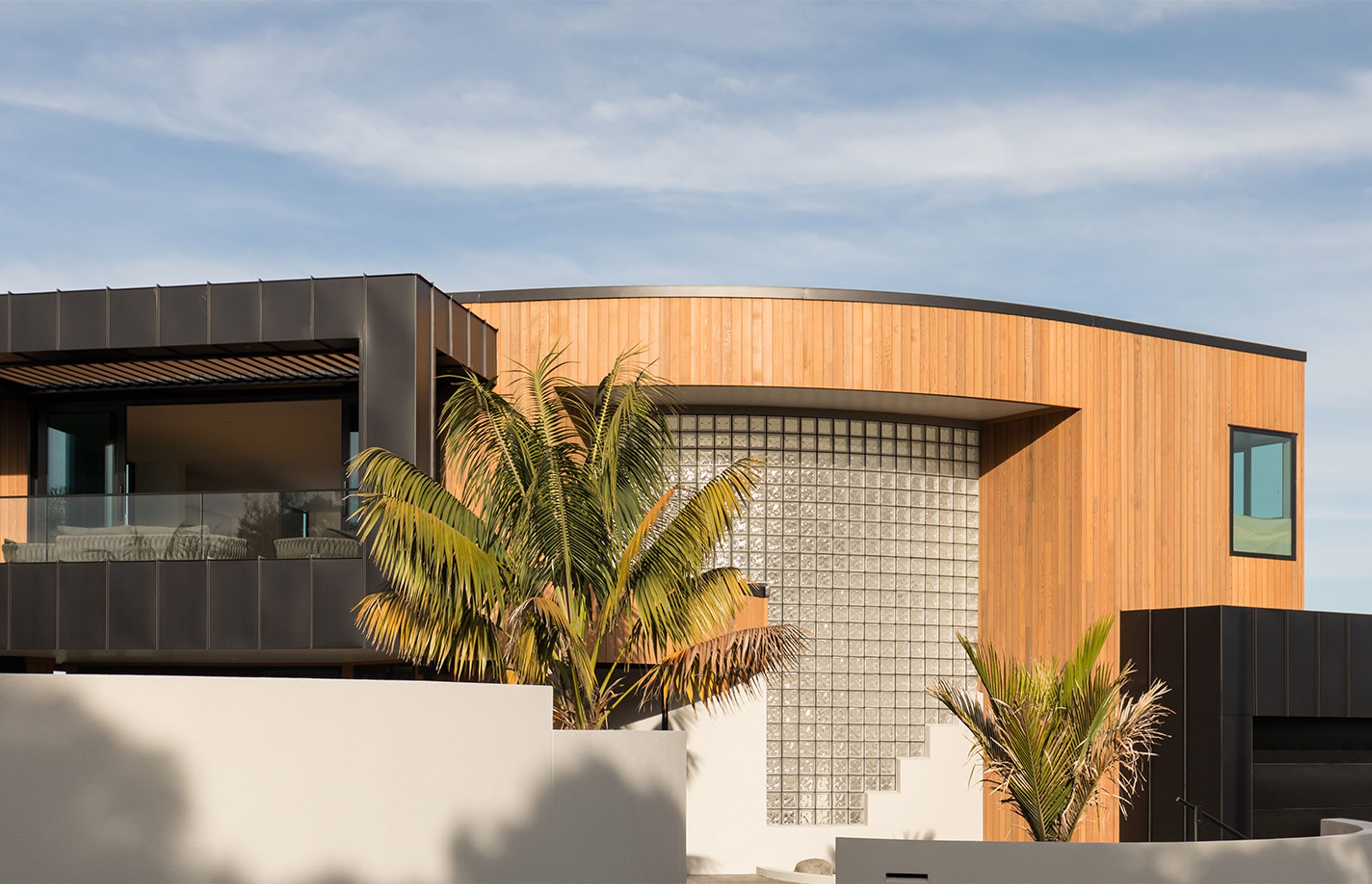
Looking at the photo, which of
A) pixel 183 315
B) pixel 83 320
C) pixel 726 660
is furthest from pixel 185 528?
pixel 726 660

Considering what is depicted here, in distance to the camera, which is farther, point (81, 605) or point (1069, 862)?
point (81, 605)

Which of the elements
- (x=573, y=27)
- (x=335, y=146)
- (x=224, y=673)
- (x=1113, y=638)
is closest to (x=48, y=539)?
(x=224, y=673)

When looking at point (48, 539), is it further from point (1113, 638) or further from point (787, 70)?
point (1113, 638)

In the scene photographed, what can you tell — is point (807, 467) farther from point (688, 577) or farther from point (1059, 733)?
point (1059, 733)

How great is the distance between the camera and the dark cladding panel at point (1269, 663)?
15.5 metres

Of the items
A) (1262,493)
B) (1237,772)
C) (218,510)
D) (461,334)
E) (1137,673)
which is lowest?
(1237,772)

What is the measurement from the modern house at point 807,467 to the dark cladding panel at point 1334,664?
1713 mm

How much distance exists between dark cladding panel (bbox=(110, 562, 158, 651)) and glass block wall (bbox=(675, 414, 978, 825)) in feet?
21.5

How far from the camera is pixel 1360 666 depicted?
16297mm

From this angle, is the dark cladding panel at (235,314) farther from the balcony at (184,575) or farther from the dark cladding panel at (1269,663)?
the dark cladding panel at (1269,663)

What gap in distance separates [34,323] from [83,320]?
600mm

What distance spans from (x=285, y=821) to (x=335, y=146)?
41.2 feet

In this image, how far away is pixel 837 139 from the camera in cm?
1855

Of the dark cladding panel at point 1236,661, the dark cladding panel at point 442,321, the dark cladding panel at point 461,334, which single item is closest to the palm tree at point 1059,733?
the dark cladding panel at point 1236,661
